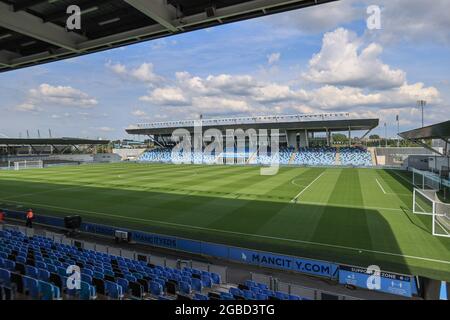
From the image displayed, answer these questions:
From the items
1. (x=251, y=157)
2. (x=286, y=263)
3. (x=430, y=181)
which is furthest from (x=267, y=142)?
(x=286, y=263)

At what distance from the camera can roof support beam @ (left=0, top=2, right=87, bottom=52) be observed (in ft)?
31.6

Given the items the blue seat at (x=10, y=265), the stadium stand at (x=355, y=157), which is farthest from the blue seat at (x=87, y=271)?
the stadium stand at (x=355, y=157)

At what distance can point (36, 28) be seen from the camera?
420 inches

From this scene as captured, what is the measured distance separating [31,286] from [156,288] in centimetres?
300

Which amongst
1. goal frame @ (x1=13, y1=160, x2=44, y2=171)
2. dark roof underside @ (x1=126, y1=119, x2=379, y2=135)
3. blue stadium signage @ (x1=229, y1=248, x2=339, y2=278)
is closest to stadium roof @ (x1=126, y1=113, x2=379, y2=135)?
dark roof underside @ (x1=126, y1=119, x2=379, y2=135)

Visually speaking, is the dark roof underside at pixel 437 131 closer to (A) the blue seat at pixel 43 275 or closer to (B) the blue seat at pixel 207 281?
(B) the blue seat at pixel 207 281

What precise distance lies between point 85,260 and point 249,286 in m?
5.62

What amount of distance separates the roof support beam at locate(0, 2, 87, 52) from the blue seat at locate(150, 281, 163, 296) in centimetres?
884

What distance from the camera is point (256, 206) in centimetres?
2578

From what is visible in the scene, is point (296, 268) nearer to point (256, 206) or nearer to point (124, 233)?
point (124, 233)

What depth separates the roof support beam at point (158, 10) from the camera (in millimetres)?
8688

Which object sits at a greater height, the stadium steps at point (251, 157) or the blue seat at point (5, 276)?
the stadium steps at point (251, 157)
